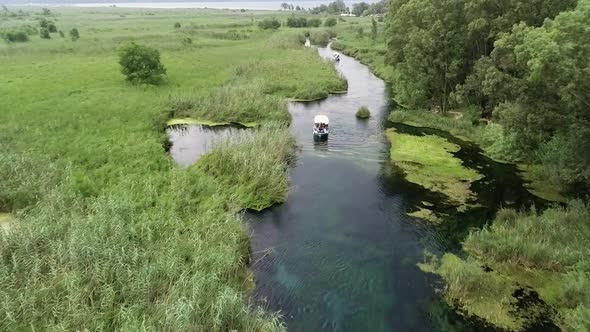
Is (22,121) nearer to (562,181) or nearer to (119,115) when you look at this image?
(119,115)

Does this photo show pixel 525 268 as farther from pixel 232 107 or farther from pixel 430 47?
pixel 232 107

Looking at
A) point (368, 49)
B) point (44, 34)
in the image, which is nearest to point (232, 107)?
point (368, 49)

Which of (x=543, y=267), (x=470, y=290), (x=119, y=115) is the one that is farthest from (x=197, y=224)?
(x=119, y=115)

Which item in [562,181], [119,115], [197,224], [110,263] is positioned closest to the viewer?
[110,263]

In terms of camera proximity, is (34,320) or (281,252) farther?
(281,252)

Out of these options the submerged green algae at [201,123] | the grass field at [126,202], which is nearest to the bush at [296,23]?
the grass field at [126,202]

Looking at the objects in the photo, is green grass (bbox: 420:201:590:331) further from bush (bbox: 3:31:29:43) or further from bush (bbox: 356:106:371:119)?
bush (bbox: 3:31:29:43)

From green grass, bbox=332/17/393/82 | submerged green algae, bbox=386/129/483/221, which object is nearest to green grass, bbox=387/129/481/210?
submerged green algae, bbox=386/129/483/221
